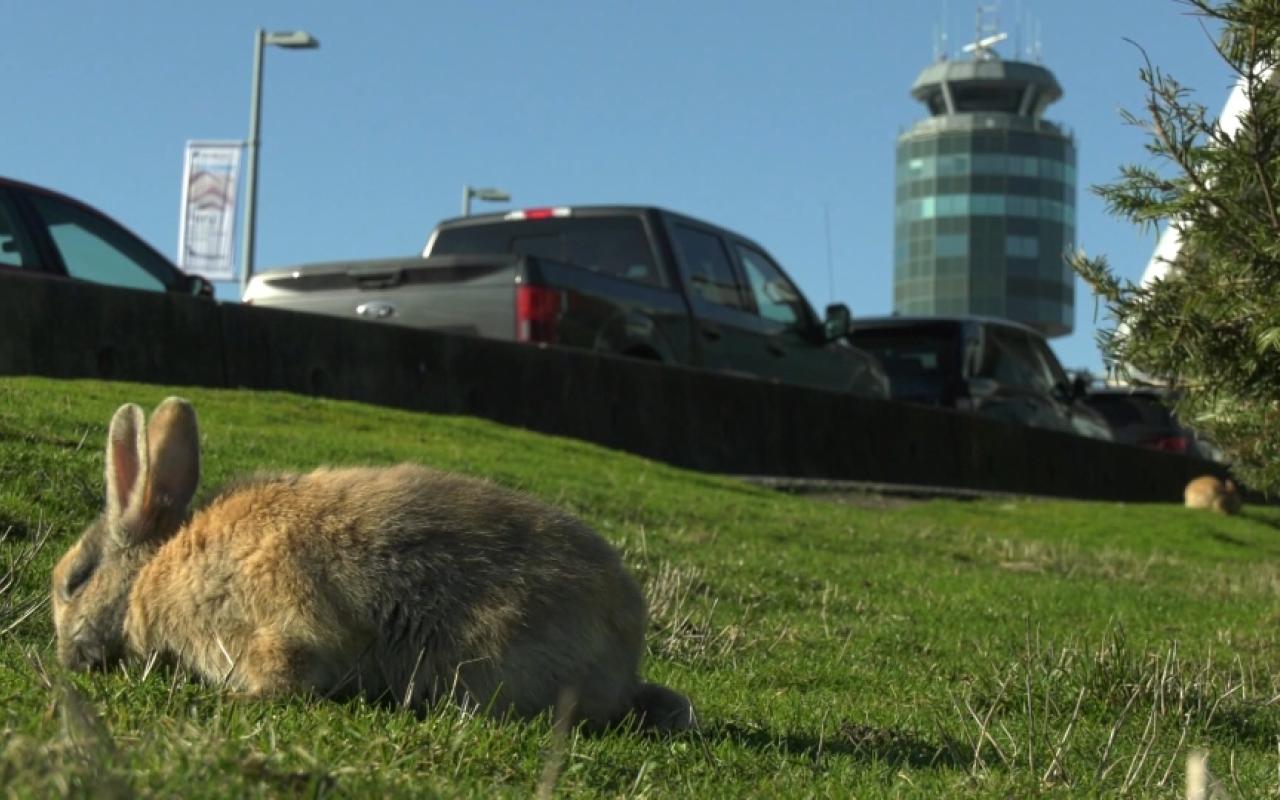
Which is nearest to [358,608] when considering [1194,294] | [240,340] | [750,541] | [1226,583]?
[1194,294]

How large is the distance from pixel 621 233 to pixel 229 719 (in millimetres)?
13519

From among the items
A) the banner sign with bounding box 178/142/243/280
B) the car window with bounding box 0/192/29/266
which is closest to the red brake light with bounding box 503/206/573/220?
the car window with bounding box 0/192/29/266

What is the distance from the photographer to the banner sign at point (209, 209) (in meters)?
37.6

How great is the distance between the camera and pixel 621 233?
17406 mm

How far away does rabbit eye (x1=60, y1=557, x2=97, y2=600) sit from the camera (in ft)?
16.3

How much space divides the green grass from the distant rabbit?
5.89m

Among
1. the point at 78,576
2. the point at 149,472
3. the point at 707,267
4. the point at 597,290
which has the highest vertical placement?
the point at 707,267

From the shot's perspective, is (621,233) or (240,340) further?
(621,233)

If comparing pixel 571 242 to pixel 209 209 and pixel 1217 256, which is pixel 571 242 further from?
pixel 209 209

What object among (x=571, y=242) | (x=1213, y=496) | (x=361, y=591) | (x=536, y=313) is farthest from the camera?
(x=1213, y=496)

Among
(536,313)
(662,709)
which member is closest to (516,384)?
(536,313)

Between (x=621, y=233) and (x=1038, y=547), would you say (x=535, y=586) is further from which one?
(x=621, y=233)

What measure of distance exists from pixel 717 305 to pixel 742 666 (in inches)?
461

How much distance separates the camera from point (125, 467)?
4.89 m
